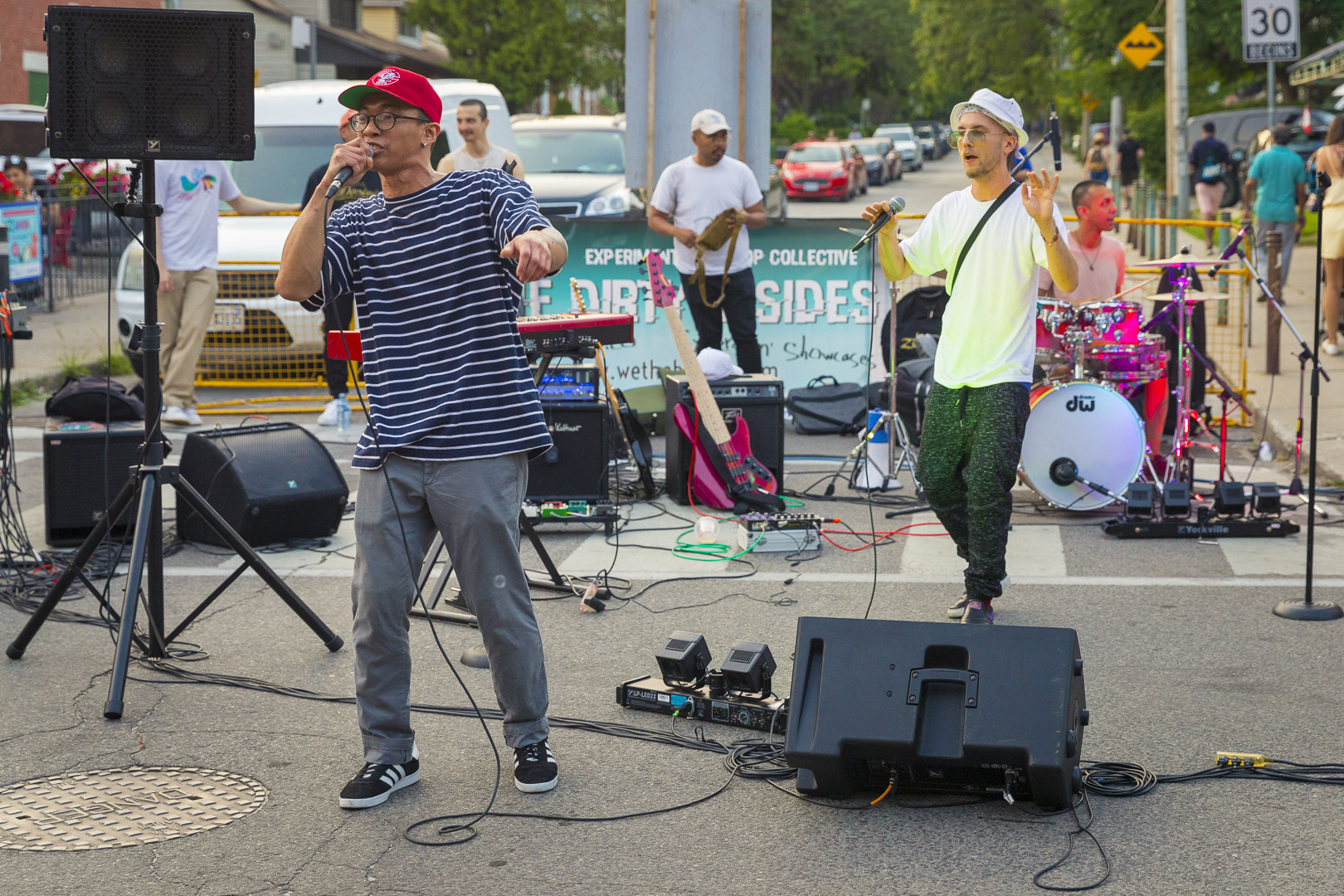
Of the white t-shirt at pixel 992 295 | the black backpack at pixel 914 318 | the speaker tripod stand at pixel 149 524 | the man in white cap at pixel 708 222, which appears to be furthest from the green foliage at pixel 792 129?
the speaker tripod stand at pixel 149 524

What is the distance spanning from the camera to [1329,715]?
192 inches

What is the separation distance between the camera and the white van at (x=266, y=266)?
1180 cm

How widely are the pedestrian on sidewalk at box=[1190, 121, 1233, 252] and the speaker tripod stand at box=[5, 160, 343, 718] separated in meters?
20.4

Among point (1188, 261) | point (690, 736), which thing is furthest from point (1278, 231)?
point (690, 736)

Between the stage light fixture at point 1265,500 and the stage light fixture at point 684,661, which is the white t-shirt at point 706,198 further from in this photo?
the stage light fixture at point 684,661

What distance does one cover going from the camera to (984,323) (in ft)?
18.9

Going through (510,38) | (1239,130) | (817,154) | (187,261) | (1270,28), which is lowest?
(187,261)

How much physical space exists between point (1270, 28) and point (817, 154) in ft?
78.9

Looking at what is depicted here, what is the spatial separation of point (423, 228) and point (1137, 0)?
106ft

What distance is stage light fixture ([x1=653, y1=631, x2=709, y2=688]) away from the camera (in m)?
4.96

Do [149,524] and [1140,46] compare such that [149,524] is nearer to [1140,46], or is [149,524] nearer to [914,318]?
[914,318]

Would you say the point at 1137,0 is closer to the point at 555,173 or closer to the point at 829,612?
the point at 555,173

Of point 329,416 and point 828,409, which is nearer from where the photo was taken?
point 329,416

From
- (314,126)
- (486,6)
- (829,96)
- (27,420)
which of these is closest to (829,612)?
(27,420)
